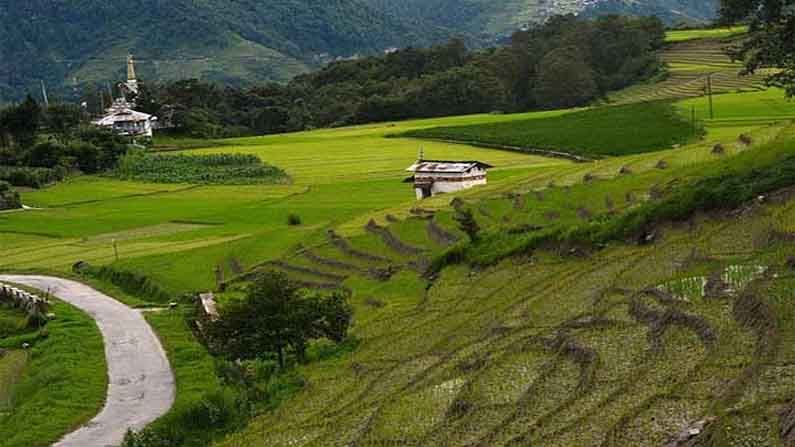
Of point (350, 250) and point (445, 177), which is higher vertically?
point (445, 177)

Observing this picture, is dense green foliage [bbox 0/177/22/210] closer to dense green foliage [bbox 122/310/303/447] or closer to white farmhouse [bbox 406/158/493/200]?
white farmhouse [bbox 406/158/493/200]

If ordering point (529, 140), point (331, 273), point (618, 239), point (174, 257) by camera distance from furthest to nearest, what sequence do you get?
point (529, 140) < point (174, 257) < point (331, 273) < point (618, 239)

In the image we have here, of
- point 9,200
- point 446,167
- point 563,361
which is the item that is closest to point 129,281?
point 446,167

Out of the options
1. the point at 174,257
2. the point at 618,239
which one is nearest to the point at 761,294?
the point at 618,239

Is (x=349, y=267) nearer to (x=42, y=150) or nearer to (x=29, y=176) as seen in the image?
(x=29, y=176)

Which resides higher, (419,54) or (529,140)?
(419,54)

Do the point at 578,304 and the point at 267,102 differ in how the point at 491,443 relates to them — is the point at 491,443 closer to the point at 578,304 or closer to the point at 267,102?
the point at 578,304
